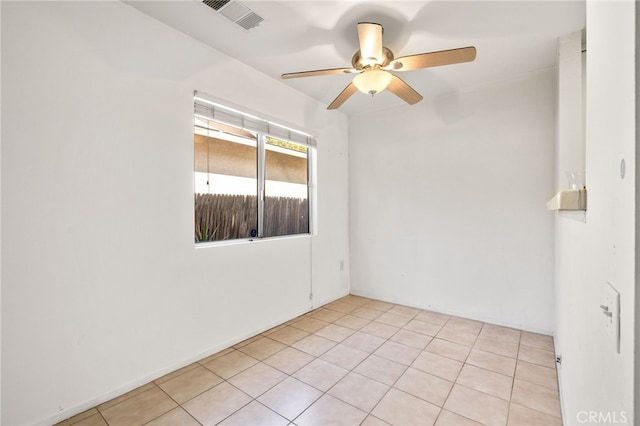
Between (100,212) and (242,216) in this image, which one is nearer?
(100,212)

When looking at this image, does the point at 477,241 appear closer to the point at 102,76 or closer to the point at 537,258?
the point at 537,258

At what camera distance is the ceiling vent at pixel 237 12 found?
191 centimetres

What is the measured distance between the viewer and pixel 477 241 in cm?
316

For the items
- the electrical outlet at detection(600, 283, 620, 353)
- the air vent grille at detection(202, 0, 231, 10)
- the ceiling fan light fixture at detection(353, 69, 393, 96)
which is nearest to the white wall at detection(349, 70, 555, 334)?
the ceiling fan light fixture at detection(353, 69, 393, 96)

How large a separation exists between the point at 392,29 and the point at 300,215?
Result: 2171 mm

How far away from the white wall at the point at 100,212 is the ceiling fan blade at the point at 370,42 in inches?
50.4

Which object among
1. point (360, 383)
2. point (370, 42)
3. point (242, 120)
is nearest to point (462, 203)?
point (370, 42)

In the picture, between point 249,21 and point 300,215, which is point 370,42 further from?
point 300,215

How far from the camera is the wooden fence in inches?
99.3

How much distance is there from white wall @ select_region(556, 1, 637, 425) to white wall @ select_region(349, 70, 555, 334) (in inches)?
88.7

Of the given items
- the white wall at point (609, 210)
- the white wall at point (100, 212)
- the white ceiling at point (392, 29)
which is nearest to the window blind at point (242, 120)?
the white wall at point (100, 212)

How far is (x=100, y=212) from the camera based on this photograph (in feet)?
5.94

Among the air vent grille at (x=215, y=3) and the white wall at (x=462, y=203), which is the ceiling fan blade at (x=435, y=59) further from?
the white wall at (x=462, y=203)

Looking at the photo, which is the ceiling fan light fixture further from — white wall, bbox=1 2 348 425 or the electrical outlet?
the electrical outlet
